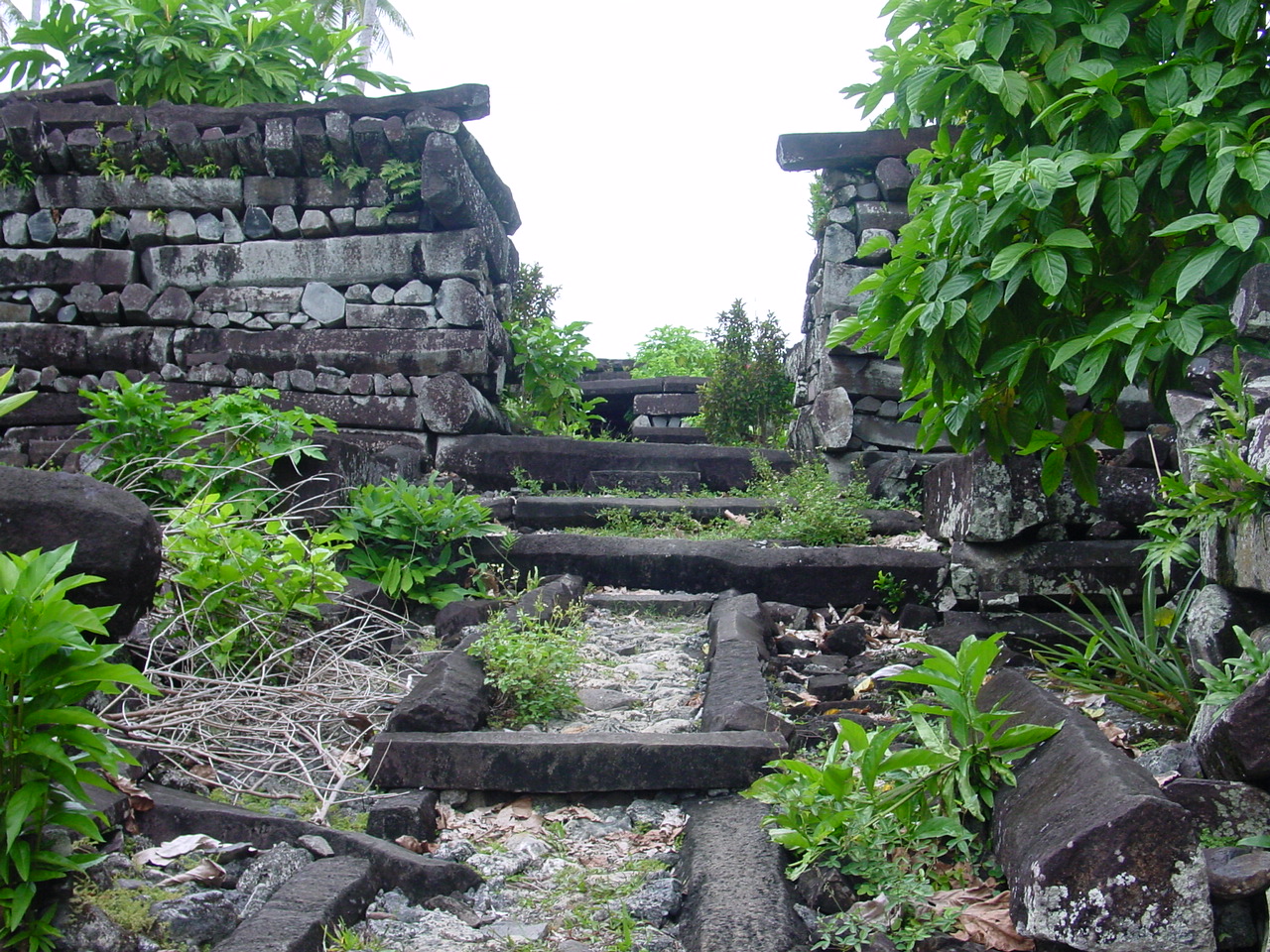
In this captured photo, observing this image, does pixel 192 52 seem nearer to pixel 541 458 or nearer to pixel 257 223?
pixel 257 223

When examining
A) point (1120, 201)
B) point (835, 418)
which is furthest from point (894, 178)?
point (1120, 201)

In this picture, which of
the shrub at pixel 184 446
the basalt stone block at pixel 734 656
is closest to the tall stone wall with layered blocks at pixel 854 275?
the basalt stone block at pixel 734 656

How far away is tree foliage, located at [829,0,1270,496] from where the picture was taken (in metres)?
2.94

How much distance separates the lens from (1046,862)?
1862mm

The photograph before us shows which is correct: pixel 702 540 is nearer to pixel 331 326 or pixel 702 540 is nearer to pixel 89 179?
pixel 331 326

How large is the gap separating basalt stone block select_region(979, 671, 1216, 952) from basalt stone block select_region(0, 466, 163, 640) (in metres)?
2.48

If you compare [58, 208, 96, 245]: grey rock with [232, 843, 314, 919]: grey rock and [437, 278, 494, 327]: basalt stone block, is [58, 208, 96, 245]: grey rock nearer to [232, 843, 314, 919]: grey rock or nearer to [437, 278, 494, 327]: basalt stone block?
[437, 278, 494, 327]: basalt stone block

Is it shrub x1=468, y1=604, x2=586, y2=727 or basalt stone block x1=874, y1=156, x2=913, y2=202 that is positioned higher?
basalt stone block x1=874, y1=156, x2=913, y2=202

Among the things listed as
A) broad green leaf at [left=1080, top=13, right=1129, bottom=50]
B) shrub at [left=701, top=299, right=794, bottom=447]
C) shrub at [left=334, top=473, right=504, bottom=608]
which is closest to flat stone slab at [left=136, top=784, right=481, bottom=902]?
shrub at [left=334, top=473, right=504, bottom=608]

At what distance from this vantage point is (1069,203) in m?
3.42

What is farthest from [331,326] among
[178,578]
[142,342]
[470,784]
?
[470,784]

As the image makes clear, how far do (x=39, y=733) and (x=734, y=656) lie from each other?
7.97 ft

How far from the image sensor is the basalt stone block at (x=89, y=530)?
2.68 meters

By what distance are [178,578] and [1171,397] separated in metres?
3.53
